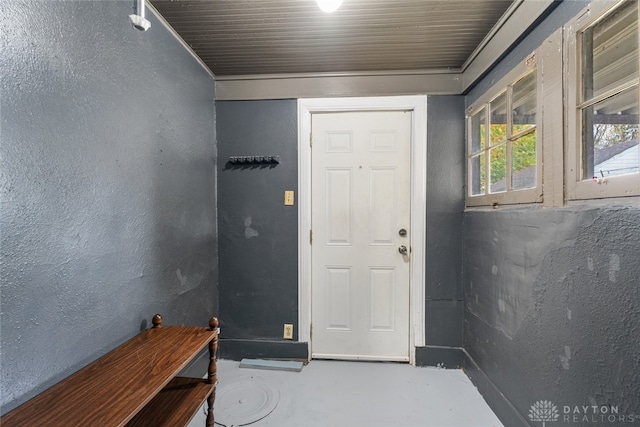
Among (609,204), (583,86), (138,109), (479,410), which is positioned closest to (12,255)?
(138,109)

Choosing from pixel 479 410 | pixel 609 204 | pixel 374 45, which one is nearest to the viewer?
pixel 609 204

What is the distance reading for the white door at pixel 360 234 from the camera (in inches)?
77.7

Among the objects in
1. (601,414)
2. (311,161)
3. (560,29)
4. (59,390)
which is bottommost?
(601,414)

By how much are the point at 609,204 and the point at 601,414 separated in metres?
0.72

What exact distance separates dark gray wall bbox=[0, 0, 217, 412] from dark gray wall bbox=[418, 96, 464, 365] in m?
1.74

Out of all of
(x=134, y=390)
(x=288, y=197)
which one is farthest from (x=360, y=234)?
(x=134, y=390)

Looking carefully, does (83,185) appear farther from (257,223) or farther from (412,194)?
(412,194)

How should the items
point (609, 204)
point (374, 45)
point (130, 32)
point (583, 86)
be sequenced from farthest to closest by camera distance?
1. point (374, 45)
2. point (130, 32)
3. point (583, 86)
4. point (609, 204)

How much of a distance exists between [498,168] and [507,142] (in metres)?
0.16

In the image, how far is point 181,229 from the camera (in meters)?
1.56

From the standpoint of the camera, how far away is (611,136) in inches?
35.6

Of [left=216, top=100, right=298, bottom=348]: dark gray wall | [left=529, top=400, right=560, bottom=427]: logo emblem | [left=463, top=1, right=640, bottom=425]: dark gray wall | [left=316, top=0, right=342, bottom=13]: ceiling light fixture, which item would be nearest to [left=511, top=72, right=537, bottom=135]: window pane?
[left=463, top=1, right=640, bottom=425]: dark gray wall

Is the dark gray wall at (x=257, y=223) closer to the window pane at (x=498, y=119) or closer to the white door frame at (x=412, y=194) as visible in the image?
the white door frame at (x=412, y=194)

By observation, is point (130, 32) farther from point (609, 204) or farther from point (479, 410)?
point (479, 410)
